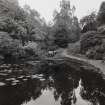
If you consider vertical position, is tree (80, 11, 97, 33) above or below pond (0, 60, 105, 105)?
above

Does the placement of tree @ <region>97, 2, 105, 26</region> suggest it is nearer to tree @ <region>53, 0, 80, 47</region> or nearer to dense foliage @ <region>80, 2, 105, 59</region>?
dense foliage @ <region>80, 2, 105, 59</region>

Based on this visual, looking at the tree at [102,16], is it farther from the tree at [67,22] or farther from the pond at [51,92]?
the pond at [51,92]

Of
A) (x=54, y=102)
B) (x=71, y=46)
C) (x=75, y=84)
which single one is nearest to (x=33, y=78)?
(x=75, y=84)

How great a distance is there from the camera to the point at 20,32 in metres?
29.3

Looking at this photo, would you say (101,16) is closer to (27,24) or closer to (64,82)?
(27,24)

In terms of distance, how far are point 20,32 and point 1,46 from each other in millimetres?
6723

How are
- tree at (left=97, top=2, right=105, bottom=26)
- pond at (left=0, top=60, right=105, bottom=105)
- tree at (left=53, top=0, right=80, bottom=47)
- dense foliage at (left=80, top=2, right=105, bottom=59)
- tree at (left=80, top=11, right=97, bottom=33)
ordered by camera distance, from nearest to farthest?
pond at (left=0, top=60, right=105, bottom=105) < dense foliage at (left=80, top=2, right=105, bottom=59) < tree at (left=97, top=2, right=105, bottom=26) < tree at (left=80, top=11, right=97, bottom=33) < tree at (left=53, top=0, right=80, bottom=47)

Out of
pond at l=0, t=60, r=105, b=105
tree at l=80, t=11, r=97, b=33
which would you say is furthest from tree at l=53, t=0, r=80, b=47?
pond at l=0, t=60, r=105, b=105

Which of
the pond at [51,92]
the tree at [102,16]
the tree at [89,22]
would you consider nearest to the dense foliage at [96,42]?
the tree at [102,16]

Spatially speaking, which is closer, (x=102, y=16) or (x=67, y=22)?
(x=102, y=16)

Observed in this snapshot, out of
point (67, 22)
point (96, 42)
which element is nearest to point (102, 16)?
point (96, 42)

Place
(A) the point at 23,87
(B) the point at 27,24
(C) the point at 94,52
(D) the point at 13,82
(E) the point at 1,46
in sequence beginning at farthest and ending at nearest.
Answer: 1. (B) the point at 27,24
2. (C) the point at 94,52
3. (E) the point at 1,46
4. (D) the point at 13,82
5. (A) the point at 23,87

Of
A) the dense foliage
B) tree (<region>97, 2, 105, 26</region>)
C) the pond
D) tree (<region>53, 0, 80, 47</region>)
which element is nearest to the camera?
the pond

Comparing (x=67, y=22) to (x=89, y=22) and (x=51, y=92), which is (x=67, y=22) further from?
(x=51, y=92)
